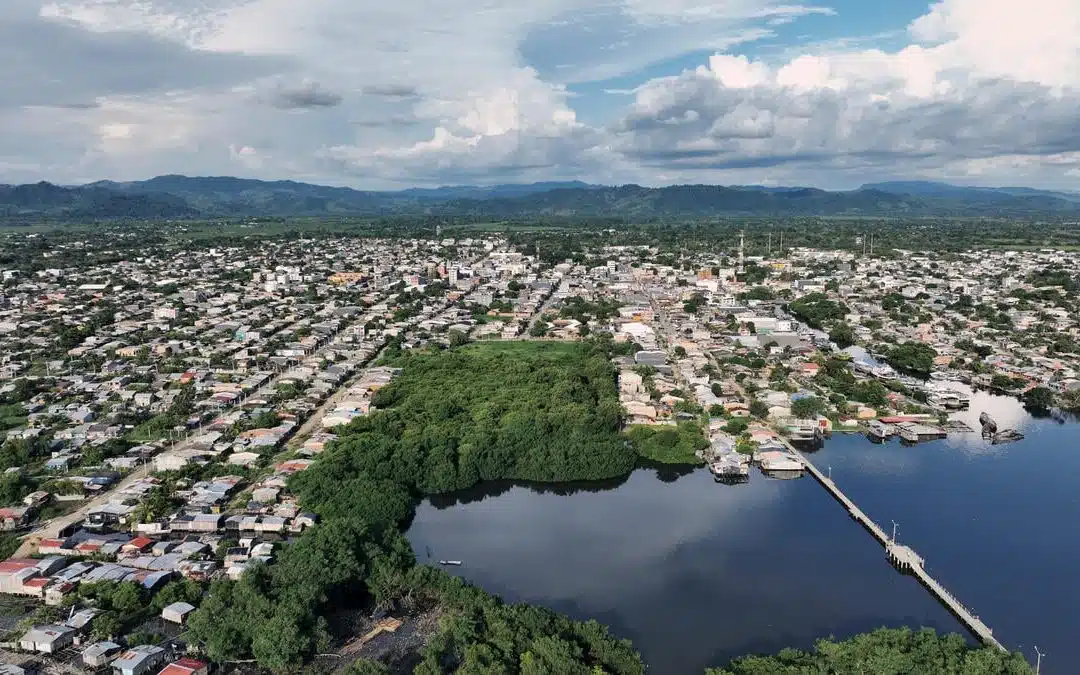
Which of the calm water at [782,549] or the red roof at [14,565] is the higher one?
the red roof at [14,565]

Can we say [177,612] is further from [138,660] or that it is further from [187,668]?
[187,668]

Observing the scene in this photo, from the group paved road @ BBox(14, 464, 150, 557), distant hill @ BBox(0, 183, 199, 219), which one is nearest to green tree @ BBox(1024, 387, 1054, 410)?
paved road @ BBox(14, 464, 150, 557)

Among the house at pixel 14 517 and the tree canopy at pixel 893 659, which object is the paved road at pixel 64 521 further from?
the tree canopy at pixel 893 659

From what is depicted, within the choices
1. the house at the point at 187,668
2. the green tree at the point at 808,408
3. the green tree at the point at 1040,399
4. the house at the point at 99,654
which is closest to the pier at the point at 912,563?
the green tree at the point at 808,408

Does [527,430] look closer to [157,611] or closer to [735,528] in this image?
[735,528]

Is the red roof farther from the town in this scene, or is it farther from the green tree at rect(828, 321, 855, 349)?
the green tree at rect(828, 321, 855, 349)

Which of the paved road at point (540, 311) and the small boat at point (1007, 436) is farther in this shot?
the paved road at point (540, 311)
